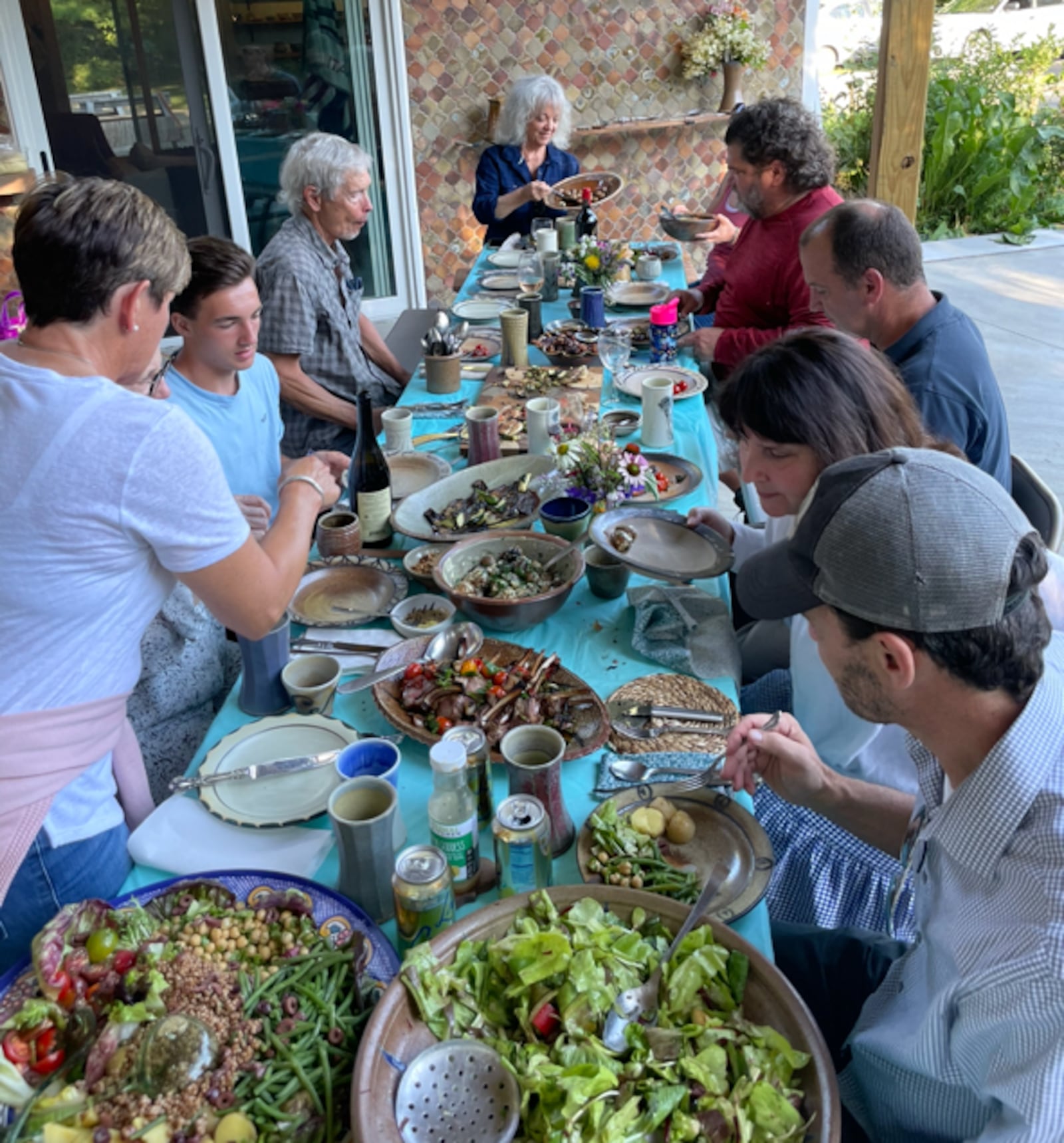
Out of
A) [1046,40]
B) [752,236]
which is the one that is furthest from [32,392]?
[1046,40]

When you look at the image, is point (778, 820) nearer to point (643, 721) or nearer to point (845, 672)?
point (643, 721)

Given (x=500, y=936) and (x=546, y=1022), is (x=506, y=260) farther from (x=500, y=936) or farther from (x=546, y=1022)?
(x=546, y=1022)

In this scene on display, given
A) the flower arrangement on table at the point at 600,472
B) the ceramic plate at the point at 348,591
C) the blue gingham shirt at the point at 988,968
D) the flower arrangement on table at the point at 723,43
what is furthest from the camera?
the flower arrangement on table at the point at 723,43

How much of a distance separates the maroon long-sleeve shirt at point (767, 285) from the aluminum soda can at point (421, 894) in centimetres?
313

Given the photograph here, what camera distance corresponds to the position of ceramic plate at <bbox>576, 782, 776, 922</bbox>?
1.56 m

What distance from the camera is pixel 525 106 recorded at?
238 inches

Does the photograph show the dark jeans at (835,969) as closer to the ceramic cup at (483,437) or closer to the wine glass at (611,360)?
the ceramic cup at (483,437)

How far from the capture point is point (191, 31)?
6867 millimetres

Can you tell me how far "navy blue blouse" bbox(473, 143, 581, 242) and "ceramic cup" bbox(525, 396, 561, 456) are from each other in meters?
3.57

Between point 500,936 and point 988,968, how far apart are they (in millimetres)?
664

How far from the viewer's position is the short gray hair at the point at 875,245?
2.80m

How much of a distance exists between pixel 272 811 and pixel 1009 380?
670 centimetres

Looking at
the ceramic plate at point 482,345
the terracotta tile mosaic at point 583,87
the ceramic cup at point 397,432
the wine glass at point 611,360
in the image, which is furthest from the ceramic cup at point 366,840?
the terracotta tile mosaic at point 583,87

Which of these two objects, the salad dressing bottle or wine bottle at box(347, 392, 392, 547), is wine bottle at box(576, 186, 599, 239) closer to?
wine bottle at box(347, 392, 392, 547)
